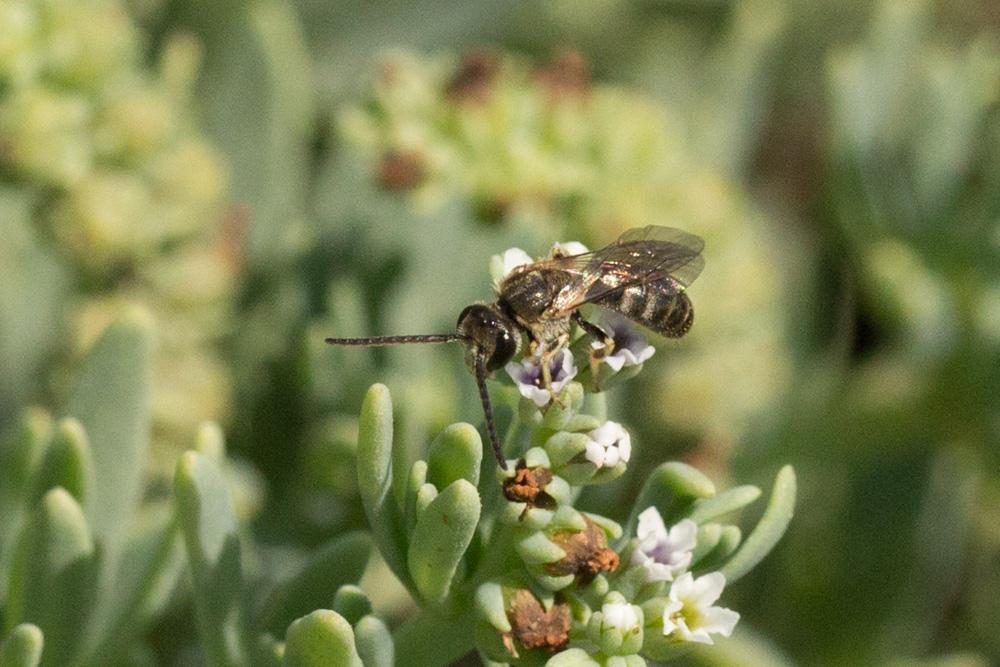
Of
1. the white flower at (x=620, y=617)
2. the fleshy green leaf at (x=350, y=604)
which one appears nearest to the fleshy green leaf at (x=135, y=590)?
the fleshy green leaf at (x=350, y=604)

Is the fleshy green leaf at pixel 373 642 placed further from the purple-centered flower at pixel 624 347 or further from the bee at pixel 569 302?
the purple-centered flower at pixel 624 347

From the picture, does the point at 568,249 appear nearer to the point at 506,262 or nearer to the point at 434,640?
the point at 506,262

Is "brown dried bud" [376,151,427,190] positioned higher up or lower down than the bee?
lower down

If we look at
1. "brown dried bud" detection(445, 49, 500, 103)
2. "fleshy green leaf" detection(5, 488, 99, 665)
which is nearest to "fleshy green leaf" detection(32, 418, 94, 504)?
"fleshy green leaf" detection(5, 488, 99, 665)

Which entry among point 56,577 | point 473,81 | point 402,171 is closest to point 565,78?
point 473,81

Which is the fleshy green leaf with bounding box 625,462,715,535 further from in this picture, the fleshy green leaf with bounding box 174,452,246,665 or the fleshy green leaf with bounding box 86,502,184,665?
the fleshy green leaf with bounding box 86,502,184,665
